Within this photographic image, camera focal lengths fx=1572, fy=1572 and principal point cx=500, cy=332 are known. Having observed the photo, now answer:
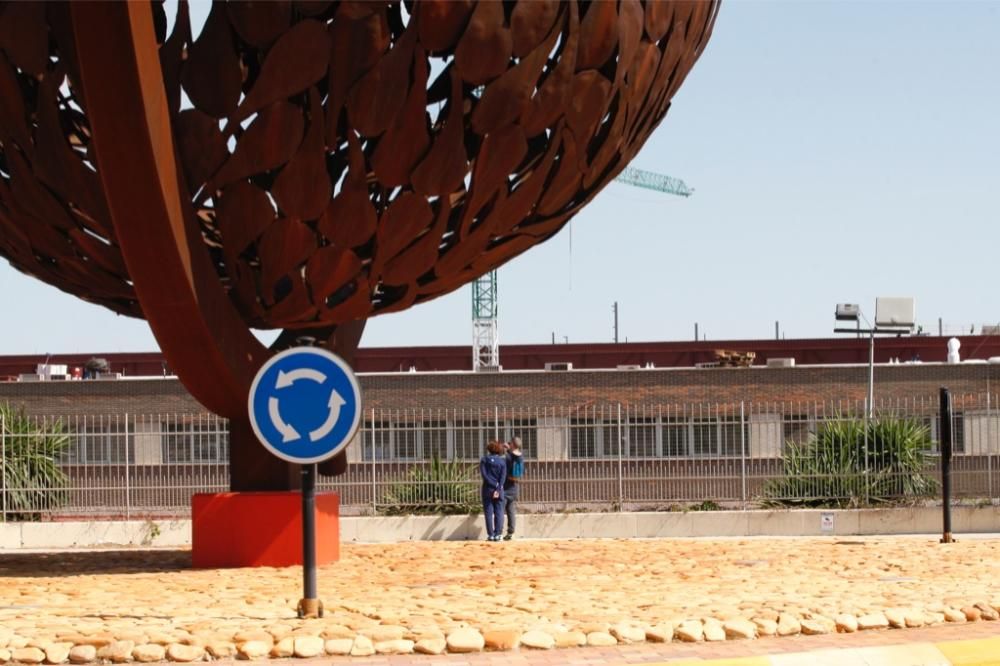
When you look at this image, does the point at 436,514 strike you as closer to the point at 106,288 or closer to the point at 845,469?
the point at 845,469

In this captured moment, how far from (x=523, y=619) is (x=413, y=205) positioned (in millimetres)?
3871

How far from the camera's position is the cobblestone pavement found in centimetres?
764

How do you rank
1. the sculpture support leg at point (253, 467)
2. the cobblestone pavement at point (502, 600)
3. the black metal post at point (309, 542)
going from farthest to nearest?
the sculpture support leg at point (253, 467), the black metal post at point (309, 542), the cobblestone pavement at point (502, 600)

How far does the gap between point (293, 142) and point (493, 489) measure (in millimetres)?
6807

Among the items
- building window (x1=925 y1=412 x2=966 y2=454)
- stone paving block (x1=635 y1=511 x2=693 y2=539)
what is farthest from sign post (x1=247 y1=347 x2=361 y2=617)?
building window (x1=925 y1=412 x2=966 y2=454)

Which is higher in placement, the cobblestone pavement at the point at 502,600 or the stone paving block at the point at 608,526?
the cobblestone pavement at the point at 502,600

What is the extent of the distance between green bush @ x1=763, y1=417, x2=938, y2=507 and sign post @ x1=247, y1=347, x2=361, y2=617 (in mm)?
11747

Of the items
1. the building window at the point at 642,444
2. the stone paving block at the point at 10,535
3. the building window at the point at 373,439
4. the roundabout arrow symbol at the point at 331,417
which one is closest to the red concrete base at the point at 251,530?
the roundabout arrow symbol at the point at 331,417

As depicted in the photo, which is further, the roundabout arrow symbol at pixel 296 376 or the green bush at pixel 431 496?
the green bush at pixel 431 496

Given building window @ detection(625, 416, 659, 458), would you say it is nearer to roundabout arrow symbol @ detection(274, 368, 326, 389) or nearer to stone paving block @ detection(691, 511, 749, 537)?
stone paving block @ detection(691, 511, 749, 537)

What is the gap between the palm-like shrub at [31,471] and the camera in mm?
18453

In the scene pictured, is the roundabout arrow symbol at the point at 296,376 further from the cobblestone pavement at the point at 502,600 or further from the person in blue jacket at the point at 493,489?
the person in blue jacket at the point at 493,489

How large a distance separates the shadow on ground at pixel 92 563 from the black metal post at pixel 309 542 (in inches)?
166

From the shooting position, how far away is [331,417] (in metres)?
7.76
